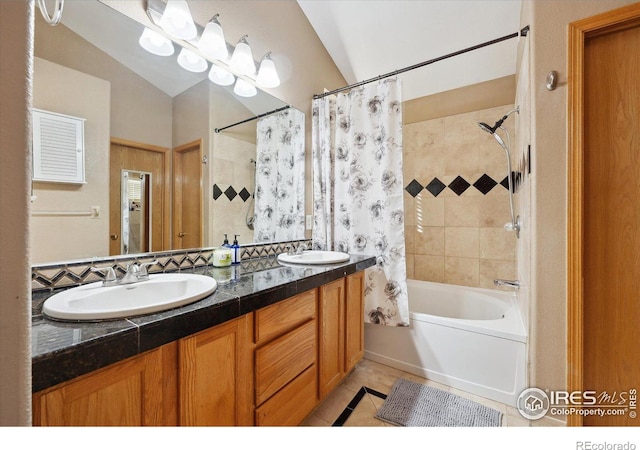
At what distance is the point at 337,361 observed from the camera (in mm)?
1527

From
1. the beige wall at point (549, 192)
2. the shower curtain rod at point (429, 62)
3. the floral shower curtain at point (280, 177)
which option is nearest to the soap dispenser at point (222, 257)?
the floral shower curtain at point (280, 177)

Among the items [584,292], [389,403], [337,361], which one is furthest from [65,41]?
[584,292]

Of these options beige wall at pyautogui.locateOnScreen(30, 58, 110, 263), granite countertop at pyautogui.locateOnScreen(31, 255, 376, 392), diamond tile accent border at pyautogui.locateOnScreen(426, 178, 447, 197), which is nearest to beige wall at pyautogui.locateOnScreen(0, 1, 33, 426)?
granite countertop at pyautogui.locateOnScreen(31, 255, 376, 392)

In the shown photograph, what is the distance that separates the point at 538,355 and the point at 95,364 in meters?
1.79

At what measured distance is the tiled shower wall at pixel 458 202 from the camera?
233 cm

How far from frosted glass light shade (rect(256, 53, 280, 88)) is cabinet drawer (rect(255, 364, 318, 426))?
1768 mm

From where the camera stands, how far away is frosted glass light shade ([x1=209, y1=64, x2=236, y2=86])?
58.0 inches

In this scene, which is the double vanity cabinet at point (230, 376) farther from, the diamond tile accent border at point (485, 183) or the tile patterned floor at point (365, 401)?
the diamond tile accent border at point (485, 183)

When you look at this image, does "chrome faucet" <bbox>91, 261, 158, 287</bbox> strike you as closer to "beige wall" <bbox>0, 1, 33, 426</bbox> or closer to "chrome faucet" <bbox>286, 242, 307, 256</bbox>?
"beige wall" <bbox>0, 1, 33, 426</bbox>

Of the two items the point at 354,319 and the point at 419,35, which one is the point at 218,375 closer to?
the point at 354,319

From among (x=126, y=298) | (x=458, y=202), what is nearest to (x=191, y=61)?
(x=126, y=298)

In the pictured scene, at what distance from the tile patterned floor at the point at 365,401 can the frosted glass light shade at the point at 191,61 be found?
1994 millimetres

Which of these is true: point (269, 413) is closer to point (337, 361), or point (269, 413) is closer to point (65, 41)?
point (337, 361)

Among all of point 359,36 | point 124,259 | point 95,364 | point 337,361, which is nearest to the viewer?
point 95,364
